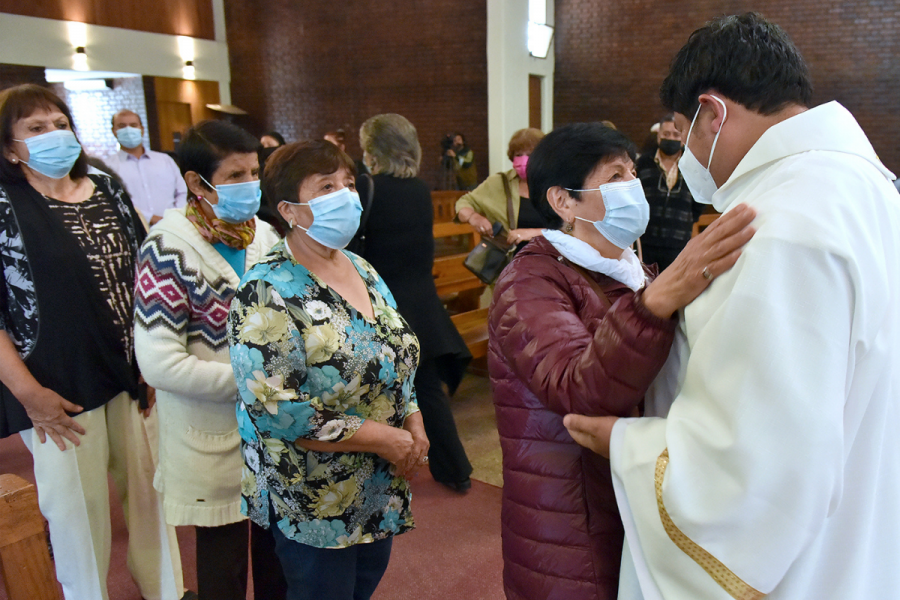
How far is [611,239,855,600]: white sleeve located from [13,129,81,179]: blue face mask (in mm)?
1927

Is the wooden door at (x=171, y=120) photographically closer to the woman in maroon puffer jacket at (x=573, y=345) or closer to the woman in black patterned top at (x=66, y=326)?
the woman in black patterned top at (x=66, y=326)

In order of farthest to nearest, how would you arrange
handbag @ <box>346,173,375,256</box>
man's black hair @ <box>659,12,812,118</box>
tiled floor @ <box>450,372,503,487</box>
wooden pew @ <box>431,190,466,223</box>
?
wooden pew @ <box>431,190,466,223</box>, tiled floor @ <box>450,372,503,487</box>, handbag @ <box>346,173,375,256</box>, man's black hair @ <box>659,12,812,118</box>

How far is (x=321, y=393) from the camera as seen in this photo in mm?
1550

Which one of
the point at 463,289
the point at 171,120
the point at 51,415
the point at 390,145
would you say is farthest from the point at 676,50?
the point at 51,415

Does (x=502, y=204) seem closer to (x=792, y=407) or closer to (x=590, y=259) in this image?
(x=590, y=259)

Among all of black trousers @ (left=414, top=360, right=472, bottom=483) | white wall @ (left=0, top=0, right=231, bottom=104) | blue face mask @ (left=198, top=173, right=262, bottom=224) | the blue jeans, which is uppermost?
white wall @ (left=0, top=0, right=231, bottom=104)

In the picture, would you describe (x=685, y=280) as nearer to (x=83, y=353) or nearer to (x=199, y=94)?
(x=83, y=353)

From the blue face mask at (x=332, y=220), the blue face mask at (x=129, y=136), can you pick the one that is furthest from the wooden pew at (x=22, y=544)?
the blue face mask at (x=129, y=136)

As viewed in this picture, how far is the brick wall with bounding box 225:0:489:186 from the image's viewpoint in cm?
1079

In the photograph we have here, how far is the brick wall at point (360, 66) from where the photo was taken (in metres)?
10.8

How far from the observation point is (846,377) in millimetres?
859

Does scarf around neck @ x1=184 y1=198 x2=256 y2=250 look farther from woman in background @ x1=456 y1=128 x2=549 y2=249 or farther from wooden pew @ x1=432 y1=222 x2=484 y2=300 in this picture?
wooden pew @ x1=432 y1=222 x2=484 y2=300

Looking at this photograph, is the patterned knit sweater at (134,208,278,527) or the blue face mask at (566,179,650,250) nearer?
the blue face mask at (566,179,650,250)

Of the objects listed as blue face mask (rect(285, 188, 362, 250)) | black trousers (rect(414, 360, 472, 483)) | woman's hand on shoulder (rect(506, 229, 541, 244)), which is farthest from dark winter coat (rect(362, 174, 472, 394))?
blue face mask (rect(285, 188, 362, 250))
